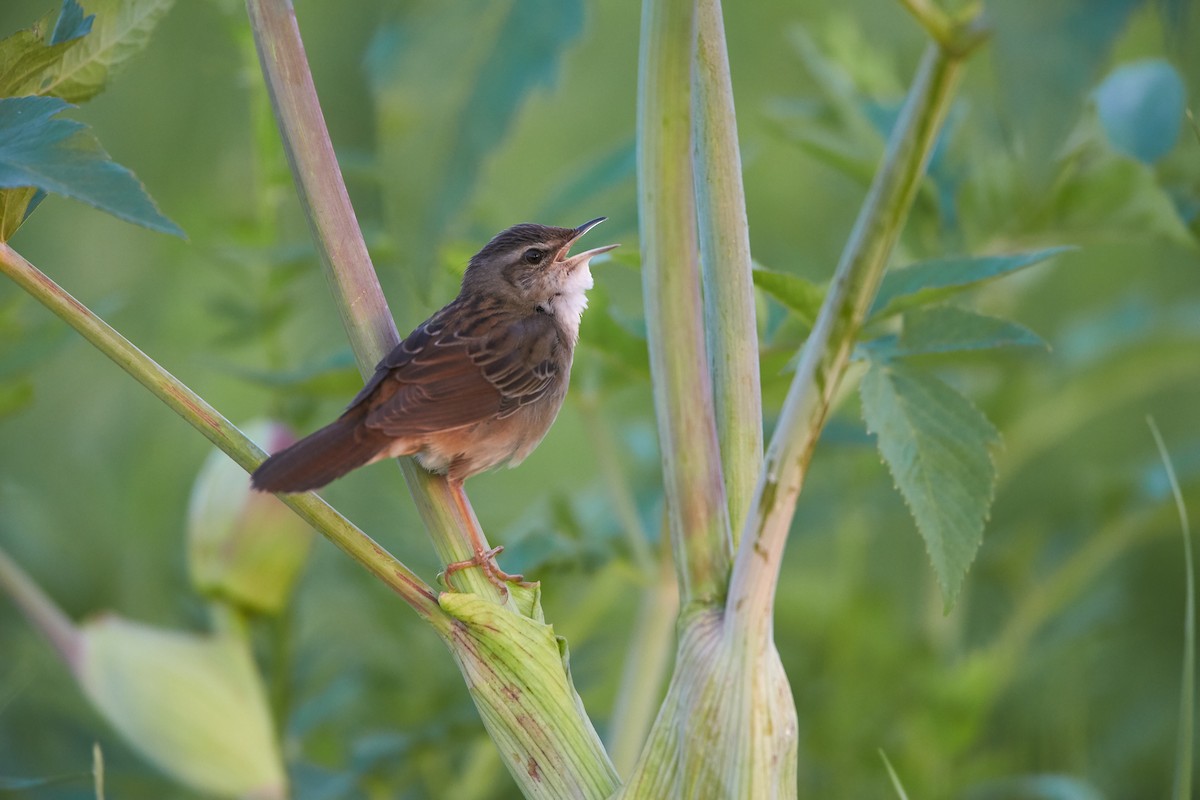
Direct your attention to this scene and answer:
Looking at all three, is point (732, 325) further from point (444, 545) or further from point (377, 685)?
point (377, 685)

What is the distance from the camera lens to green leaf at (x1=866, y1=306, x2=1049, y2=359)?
100 cm

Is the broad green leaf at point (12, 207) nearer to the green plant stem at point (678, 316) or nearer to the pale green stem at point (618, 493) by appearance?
the green plant stem at point (678, 316)

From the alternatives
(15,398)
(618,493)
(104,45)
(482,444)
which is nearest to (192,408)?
(104,45)

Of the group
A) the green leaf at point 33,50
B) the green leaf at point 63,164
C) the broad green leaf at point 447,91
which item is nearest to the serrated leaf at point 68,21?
the green leaf at point 33,50

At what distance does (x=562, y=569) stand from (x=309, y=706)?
1.75 ft

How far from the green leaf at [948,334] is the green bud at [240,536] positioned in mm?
876

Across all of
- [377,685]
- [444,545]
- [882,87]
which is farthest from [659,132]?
[377,685]

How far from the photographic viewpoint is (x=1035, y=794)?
6.95 feet

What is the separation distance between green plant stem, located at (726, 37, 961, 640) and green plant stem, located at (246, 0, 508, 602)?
22cm

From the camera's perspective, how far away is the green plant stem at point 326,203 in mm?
925

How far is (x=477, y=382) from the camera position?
1.42 m

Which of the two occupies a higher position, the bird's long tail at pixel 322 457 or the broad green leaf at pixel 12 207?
the broad green leaf at pixel 12 207

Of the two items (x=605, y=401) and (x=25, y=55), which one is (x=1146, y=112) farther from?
(x=25, y=55)

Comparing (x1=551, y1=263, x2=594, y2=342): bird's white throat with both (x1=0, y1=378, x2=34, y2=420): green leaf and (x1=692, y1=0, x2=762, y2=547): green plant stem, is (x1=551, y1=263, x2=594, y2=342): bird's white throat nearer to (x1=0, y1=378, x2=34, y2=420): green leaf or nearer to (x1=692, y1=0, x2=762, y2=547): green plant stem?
(x1=692, y1=0, x2=762, y2=547): green plant stem
